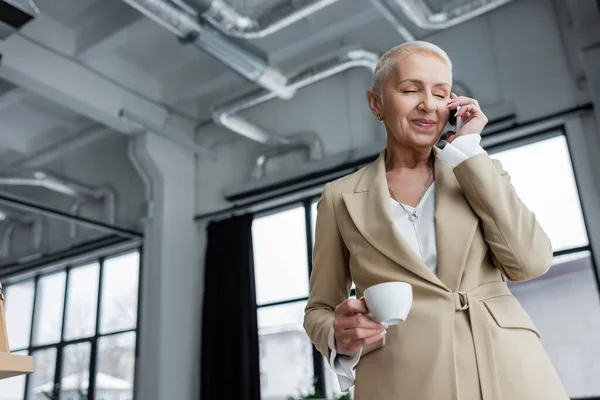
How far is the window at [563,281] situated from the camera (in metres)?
3.44

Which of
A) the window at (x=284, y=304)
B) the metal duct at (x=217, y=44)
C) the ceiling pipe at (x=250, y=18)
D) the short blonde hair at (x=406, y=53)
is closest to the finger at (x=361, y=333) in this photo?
the short blonde hair at (x=406, y=53)

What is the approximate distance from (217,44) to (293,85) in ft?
2.47

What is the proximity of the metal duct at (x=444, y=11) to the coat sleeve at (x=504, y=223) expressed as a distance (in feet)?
9.43

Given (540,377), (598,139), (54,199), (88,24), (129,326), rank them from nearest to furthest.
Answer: (540,377) < (598,139) < (88,24) < (129,326) < (54,199)

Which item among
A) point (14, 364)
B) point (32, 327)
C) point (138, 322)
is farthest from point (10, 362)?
point (32, 327)

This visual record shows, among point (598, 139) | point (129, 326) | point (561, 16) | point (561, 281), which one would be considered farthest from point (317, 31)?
point (129, 326)

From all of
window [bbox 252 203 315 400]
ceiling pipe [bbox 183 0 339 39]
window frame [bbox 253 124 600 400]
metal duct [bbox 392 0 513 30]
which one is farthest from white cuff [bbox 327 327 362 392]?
window [bbox 252 203 315 400]

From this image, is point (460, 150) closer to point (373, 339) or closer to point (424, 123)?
point (424, 123)

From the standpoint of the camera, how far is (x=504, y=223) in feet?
2.61

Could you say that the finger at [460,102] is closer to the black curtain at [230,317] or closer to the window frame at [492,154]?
the window frame at [492,154]

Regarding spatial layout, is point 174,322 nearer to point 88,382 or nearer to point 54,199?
point 88,382

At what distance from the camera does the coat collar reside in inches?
31.9

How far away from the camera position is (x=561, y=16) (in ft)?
12.6

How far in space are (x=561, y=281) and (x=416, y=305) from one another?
3.21 metres
